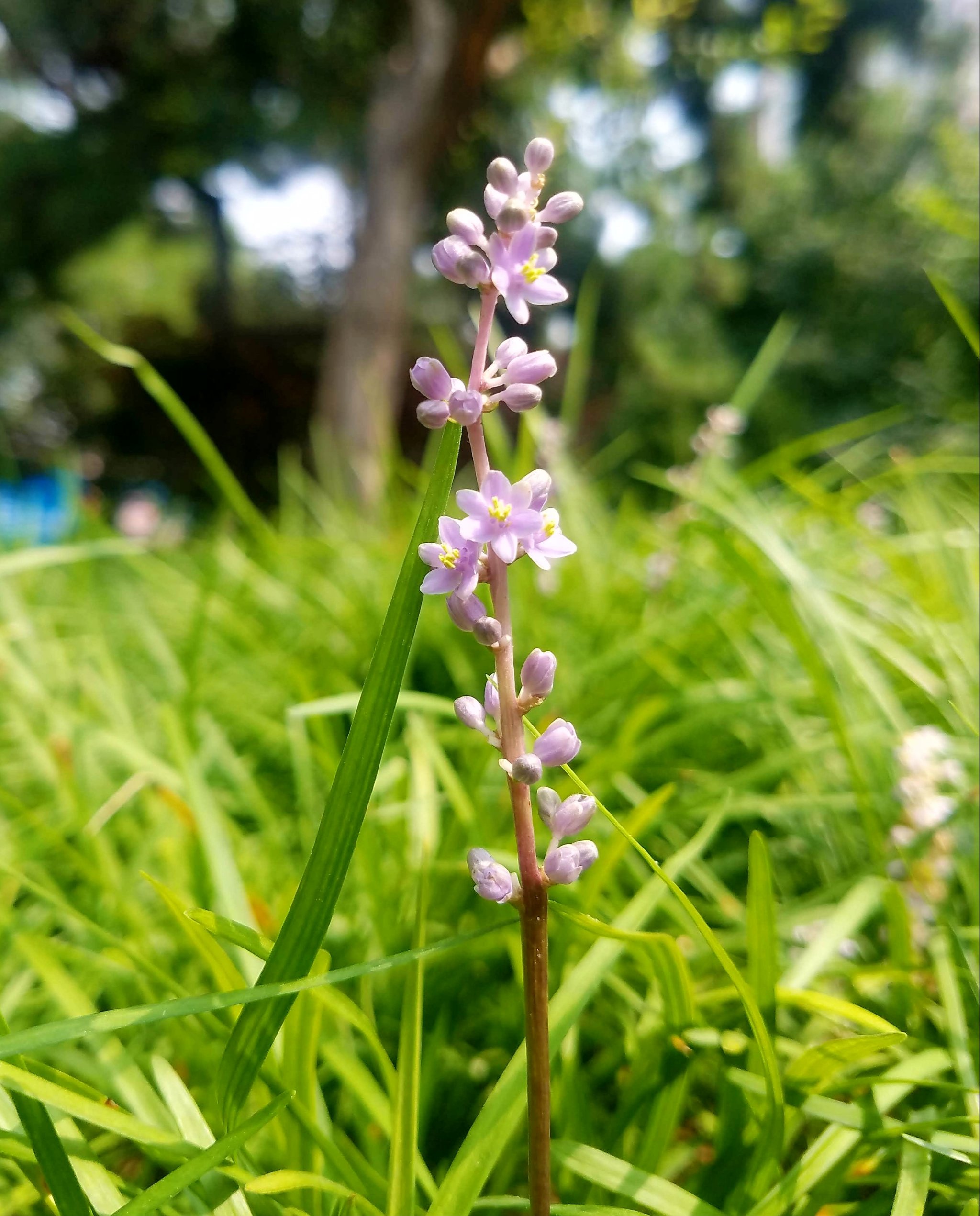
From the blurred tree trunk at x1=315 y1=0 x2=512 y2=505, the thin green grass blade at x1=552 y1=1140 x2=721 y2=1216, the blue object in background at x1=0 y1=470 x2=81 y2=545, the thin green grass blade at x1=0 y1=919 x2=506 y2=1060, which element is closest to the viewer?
the thin green grass blade at x1=0 y1=919 x2=506 y2=1060

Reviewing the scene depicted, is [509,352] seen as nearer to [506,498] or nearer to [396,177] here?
[506,498]

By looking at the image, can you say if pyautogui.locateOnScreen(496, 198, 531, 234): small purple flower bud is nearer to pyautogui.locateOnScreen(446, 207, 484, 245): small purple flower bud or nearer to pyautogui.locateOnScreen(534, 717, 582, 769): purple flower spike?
pyautogui.locateOnScreen(446, 207, 484, 245): small purple flower bud

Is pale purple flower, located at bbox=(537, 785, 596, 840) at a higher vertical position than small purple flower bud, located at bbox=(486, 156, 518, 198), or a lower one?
lower

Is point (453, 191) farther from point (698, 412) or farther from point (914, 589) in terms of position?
point (914, 589)

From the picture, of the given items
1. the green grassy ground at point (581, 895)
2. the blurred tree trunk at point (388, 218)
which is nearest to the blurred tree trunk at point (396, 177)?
the blurred tree trunk at point (388, 218)

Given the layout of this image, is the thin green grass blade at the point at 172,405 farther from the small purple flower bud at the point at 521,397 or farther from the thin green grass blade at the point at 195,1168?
the thin green grass blade at the point at 195,1168

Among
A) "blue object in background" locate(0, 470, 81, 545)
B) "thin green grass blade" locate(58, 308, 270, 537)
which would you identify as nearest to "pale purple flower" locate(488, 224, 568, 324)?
"thin green grass blade" locate(58, 308, 270, 537)
